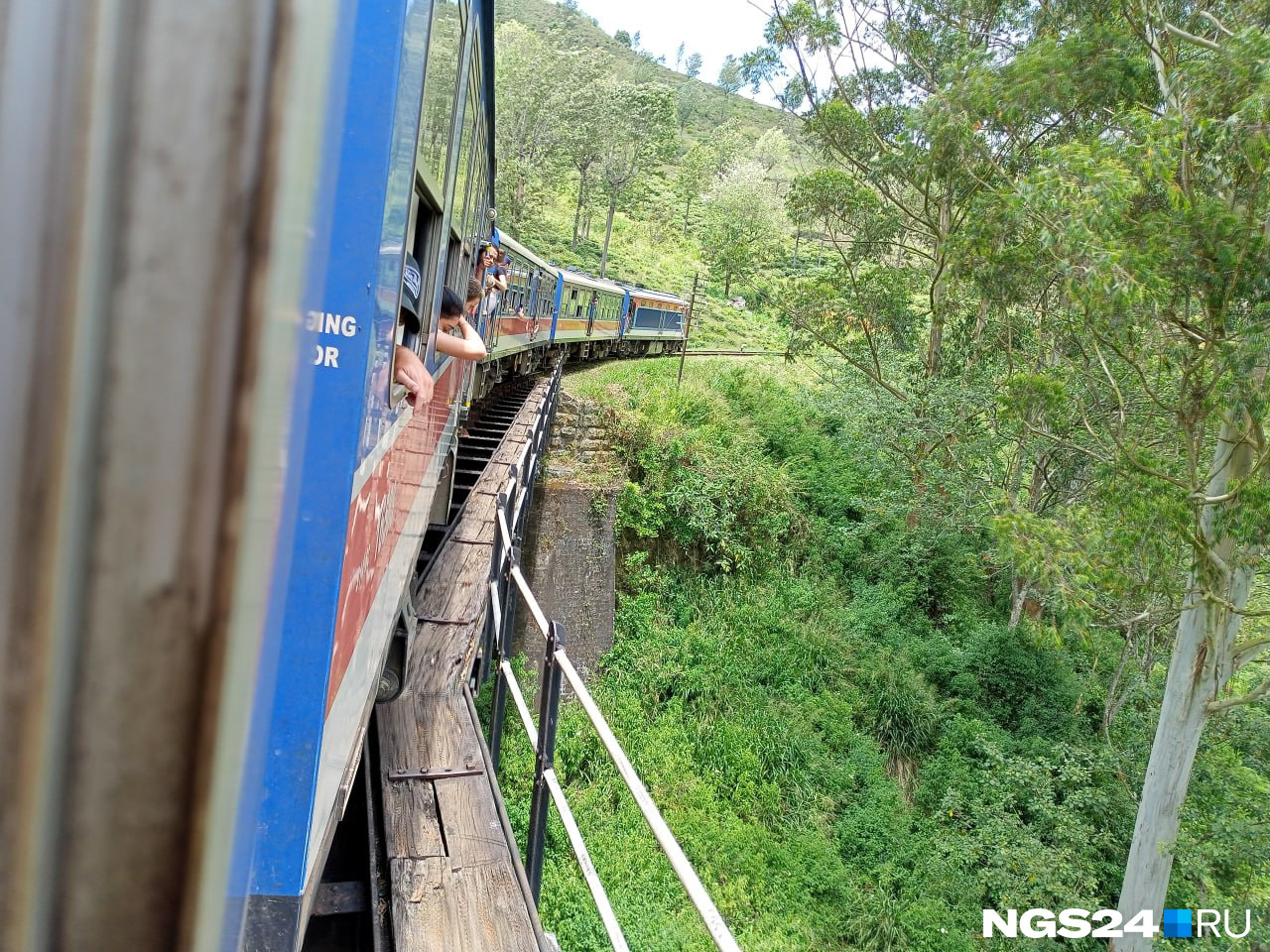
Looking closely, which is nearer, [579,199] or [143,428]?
[143,428]

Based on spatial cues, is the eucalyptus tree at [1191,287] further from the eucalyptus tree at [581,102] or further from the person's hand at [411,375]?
the eucalyptus tree at [581,102]

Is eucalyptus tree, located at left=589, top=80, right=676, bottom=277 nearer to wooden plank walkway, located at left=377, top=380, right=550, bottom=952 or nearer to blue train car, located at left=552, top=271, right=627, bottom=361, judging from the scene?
blue train car, located at left=552, top=271, right=627, bottom=361

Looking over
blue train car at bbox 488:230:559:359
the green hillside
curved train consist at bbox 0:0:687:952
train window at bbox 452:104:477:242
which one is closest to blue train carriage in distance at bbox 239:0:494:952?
curved train consist at bbox 0:0:687:952

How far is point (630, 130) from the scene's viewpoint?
46250mm

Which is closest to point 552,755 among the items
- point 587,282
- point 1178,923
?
point 1178,923

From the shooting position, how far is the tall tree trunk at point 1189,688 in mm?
9375

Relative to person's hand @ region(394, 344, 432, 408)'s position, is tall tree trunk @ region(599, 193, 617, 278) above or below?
above

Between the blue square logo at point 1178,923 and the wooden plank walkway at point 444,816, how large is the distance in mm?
11223

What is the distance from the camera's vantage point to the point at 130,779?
0.42m

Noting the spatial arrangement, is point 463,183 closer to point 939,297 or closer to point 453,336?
point 453,336

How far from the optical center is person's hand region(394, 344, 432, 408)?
2.59 metres

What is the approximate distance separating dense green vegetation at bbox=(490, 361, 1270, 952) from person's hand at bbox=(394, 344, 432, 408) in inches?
214

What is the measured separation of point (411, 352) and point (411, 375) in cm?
7

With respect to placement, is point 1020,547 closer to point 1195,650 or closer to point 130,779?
point 1195,650
